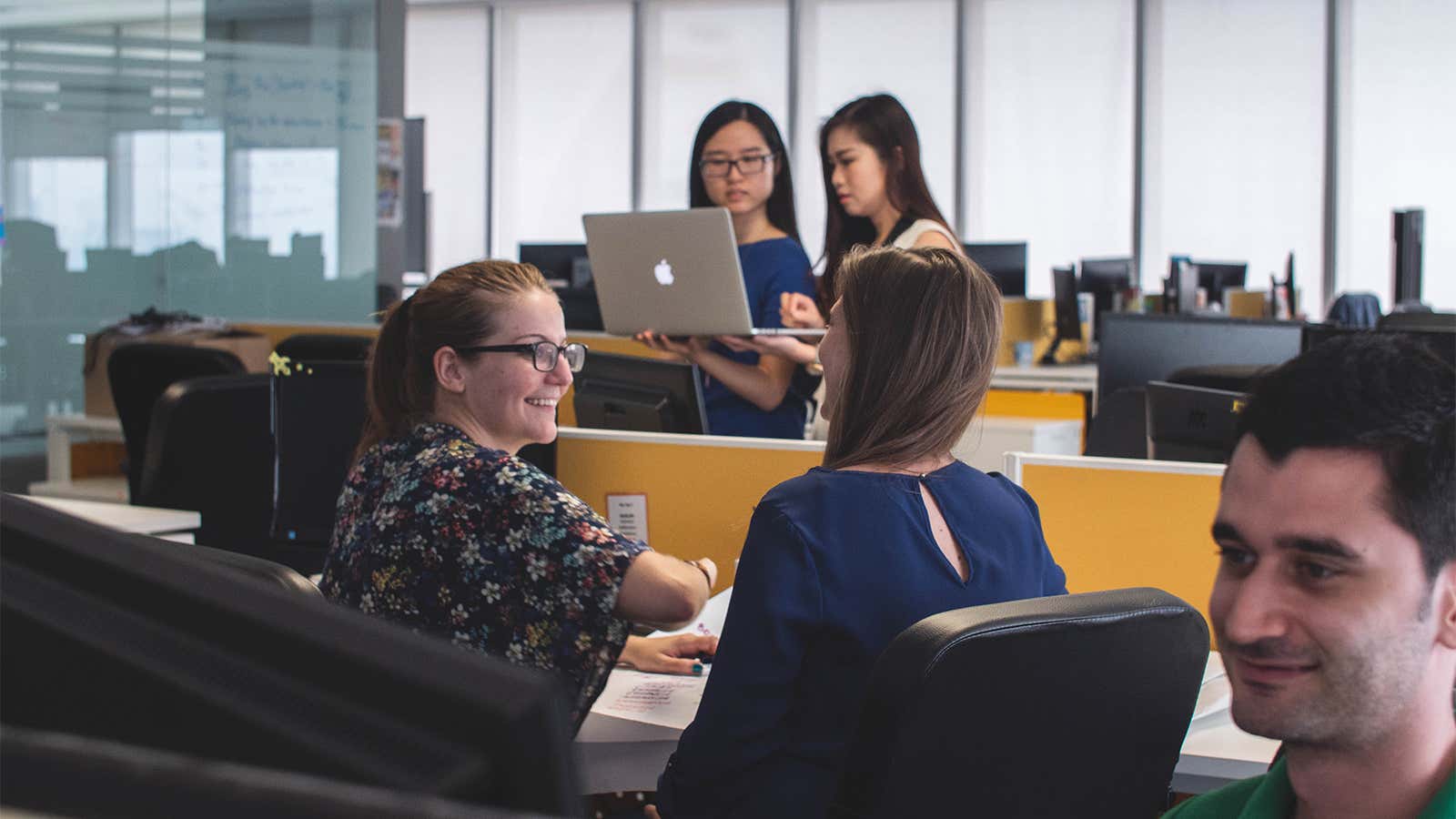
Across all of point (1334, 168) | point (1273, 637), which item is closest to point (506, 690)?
point (1273, 637)

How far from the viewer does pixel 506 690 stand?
0.30m

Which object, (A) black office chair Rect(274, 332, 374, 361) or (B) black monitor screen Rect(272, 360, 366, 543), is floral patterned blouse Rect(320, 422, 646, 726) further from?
(A) black office chair Rect(274, 332, 374, 361)

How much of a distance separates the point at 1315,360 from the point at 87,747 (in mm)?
847

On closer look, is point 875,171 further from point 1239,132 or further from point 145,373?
point 1239,132

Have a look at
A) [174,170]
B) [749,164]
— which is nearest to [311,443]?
[749,164]

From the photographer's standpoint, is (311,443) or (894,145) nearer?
(311,443)

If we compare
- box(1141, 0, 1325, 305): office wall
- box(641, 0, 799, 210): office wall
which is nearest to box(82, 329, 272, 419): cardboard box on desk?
box(641, 0, 799, 210): office wall

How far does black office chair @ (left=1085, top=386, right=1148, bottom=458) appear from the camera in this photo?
318 centimetres

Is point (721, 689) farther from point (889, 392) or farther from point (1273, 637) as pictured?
point (1273, 637)

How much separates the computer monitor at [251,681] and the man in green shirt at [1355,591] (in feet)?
2.23

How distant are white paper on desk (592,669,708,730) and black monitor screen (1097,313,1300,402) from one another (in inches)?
69.3

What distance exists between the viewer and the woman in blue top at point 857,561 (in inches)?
59.4

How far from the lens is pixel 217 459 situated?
3.53 meters

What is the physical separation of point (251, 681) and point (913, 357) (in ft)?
4.54
